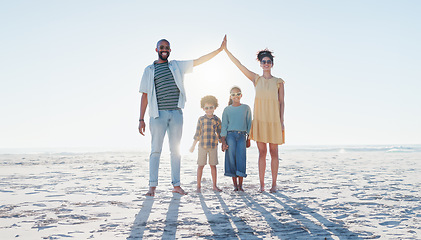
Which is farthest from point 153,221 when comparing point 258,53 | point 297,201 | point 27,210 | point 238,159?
point 258,53

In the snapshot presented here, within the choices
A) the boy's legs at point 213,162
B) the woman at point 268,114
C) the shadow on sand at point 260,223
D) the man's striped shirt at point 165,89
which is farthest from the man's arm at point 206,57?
the shadow on sand at point 260,223

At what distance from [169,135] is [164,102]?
0.49 metres

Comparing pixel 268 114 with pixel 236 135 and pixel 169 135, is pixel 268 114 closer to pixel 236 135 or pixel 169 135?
pixel 236 135

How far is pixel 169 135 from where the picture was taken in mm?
4828

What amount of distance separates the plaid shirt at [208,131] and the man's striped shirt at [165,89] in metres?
0.65

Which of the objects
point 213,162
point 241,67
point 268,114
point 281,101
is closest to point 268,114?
point 268,114

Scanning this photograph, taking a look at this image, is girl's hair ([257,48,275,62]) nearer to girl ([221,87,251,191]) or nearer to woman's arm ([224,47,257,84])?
woman's arm ([224,47,257,84])

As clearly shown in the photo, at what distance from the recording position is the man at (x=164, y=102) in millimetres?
4745

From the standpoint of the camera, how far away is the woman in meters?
5.01

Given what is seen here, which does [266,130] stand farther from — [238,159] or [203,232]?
[203,232]

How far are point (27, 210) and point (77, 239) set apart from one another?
1.43 m

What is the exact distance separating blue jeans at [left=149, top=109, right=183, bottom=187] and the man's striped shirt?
0.10 meters

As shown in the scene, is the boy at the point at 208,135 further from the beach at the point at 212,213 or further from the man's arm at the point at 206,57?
the man's arm at the point at 206,57

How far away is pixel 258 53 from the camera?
5.31m
